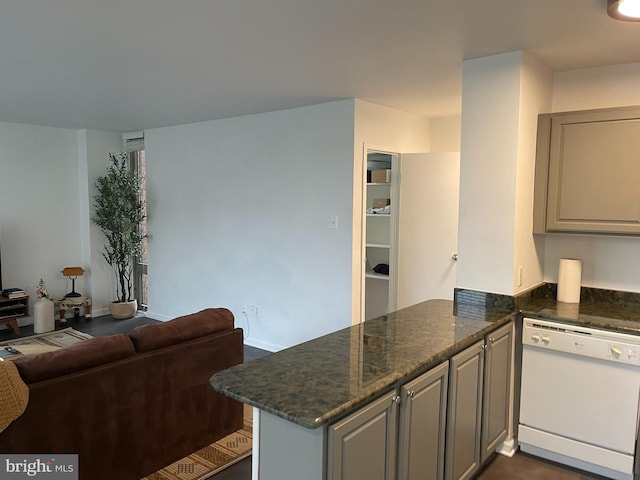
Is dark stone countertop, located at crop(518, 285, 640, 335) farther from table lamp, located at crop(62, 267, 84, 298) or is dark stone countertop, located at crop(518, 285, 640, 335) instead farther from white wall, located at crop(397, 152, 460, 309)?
table lamp, located at crop(62, 267, 84, 298)

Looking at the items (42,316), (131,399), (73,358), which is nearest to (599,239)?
(131,399)

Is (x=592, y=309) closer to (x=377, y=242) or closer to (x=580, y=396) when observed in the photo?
(x=580, y=396)

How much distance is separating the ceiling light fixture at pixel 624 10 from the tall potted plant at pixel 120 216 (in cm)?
528

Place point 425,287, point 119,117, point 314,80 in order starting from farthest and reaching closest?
point 119,117, point 425,287, point 314,80

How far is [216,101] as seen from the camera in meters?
4.05

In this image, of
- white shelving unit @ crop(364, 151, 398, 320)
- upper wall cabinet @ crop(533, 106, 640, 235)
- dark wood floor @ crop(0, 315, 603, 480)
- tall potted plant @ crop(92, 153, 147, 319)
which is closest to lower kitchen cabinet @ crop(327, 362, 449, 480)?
dark wood floor @ crop(0, 315, 603, 480)

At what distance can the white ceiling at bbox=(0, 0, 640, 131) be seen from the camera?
2.11 meters

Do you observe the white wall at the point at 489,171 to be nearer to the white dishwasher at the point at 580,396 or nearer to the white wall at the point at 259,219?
the white dishwasher at the point at 580,396

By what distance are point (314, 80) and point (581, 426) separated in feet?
9.05

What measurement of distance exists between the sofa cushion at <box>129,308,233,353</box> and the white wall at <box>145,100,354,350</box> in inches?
54.9

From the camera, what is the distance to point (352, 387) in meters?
1.62

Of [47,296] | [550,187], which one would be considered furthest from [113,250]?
[550,187]

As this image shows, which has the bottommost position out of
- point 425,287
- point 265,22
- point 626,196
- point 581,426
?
point 581,426

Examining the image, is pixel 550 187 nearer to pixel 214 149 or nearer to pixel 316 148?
pixel 316 148
